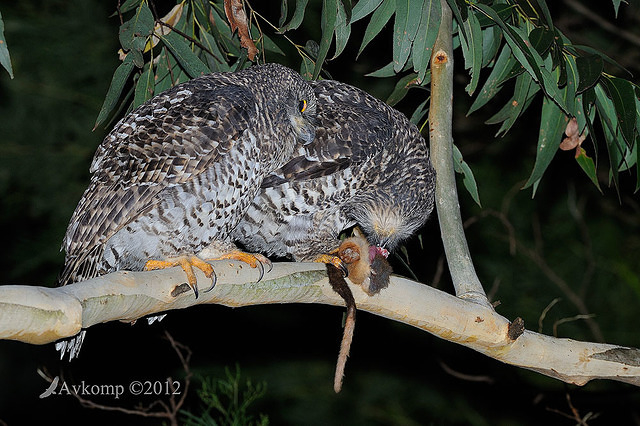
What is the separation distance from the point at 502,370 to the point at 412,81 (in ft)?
12.5

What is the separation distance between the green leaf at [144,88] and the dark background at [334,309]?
93.4 inches

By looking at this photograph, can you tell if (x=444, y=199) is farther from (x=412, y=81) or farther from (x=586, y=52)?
(x=586, y=52)

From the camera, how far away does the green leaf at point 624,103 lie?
2.49 meters

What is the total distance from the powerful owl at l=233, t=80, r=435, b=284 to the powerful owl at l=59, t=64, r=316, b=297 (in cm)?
21

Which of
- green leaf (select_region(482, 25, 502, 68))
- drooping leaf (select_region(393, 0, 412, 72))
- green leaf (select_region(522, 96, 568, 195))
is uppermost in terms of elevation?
drooping leaf (select_region(393, 0, 412, 72))

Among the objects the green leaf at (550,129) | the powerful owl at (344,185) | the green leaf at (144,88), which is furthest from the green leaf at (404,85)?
the green leaf at (144,88)

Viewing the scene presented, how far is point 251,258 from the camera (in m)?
2.46

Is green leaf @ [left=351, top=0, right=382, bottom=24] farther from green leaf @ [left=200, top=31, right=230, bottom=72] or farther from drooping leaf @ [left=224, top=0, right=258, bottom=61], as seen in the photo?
green leaf @ [left=200, top=31, right=230, bottom=72]

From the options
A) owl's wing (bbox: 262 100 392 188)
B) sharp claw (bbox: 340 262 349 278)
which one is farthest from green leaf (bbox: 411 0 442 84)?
sharp claw (bbox: 340 262 349 278)

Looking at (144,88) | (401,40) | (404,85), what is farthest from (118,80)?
(404,85)

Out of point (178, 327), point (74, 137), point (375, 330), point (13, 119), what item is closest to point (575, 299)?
point (375, 330)

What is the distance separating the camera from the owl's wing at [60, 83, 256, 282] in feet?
8.21

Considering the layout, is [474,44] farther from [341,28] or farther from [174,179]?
[174,179]

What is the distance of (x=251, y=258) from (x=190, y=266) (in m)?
0.24
